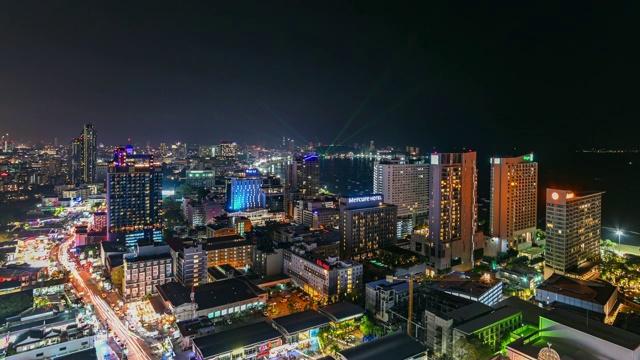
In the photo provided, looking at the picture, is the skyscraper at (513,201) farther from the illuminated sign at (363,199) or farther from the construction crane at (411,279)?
the illuminated sign at (363,199)

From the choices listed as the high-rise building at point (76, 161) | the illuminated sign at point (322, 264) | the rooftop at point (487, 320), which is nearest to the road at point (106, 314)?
the illuminated sign at point (322, 264)

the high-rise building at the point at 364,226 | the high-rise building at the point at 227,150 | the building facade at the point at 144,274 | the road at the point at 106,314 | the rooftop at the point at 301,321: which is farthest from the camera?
the high-rise building at the point at 227,150

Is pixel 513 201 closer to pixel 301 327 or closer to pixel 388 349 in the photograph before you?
pixel 388 349

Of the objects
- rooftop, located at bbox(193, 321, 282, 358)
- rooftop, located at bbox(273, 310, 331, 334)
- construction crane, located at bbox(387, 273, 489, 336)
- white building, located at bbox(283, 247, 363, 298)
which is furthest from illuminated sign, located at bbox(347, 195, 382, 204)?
rooftop, located at bbox(193, 321, 282, 358)

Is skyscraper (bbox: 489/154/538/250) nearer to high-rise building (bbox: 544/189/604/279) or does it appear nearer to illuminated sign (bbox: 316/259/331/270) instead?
high-rise building (bbox: 544/189/604/279)

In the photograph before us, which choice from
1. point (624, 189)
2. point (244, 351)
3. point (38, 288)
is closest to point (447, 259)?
point (244, 351)

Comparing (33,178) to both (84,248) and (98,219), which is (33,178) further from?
(84,248)

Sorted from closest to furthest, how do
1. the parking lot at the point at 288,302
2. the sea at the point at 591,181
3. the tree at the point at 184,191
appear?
the parking lot at the point at 288,302
the sea at the point at 591,181
the tree at the point at 184,191
